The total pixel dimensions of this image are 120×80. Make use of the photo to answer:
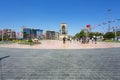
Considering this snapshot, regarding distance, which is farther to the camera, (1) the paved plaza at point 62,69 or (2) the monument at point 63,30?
(2) the monument at point 63,30

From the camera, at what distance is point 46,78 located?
7.15 meters

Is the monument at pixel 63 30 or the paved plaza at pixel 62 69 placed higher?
the monument at pixel 63 30

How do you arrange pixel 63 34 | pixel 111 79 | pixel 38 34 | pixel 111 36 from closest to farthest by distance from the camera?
1. pixel 111 79
2. pixel 111 36
3. pixel 63 34
4. pixel 38 34

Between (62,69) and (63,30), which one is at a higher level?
(63,30)

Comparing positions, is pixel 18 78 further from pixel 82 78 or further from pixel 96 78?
pixel 96 78

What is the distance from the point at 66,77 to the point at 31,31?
625ft

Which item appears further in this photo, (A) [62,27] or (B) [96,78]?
(A) [62,27]

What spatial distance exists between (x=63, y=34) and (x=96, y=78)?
121989mm

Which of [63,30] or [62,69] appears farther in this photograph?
[63,30]

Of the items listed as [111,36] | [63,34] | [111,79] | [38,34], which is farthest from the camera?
[38,34]

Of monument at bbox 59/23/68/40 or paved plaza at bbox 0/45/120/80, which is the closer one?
paved plaza at bbox 0/45/120/80

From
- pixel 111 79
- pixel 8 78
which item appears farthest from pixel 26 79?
pixel 111 79

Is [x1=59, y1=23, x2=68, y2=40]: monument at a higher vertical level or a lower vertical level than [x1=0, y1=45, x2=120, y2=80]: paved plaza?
higher

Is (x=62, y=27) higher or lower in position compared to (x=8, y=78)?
higher
